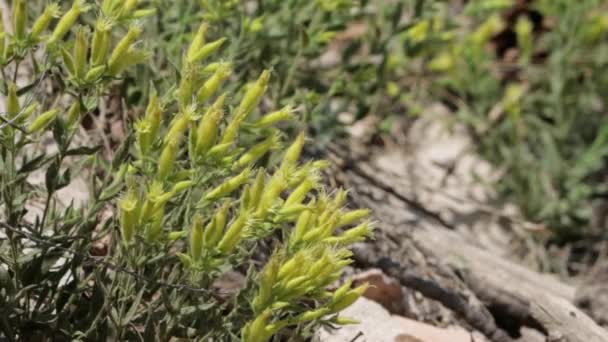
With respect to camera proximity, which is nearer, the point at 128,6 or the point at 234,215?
the point at 234,215

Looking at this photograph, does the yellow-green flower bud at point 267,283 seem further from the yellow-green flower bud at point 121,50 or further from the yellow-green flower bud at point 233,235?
the yellow-green flower bud at point 121,50

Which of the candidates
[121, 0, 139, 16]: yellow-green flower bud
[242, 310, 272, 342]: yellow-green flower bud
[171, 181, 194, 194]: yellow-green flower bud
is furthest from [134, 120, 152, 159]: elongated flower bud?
[242, 310, 272, 342]: yellow-green flower bud

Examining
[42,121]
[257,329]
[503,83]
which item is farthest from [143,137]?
Answer: [503,83]

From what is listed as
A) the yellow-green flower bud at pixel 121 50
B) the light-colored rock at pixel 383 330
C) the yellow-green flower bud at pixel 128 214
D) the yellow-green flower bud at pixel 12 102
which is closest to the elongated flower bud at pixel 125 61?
A: the yellow-green flower bud at pixel 121 50

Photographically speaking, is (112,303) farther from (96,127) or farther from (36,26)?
(96,127)

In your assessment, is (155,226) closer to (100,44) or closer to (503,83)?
(100,44)

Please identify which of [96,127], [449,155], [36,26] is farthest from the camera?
[449,155]

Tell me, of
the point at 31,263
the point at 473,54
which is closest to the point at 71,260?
the point at 31,263

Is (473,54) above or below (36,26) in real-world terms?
below
